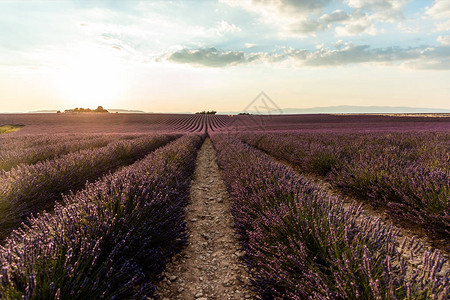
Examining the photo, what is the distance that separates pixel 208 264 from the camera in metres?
2.56

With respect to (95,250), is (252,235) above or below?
below

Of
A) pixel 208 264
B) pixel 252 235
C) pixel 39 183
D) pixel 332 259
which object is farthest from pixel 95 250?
pixel 39 183

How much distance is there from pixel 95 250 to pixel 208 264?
1366mm

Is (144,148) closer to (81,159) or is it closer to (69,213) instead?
(81,159)

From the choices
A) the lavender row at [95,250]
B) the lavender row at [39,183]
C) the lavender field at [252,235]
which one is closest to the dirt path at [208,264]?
the lavender field at [252,235]

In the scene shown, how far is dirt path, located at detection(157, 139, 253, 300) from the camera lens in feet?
6.89

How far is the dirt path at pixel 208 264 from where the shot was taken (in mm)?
2100

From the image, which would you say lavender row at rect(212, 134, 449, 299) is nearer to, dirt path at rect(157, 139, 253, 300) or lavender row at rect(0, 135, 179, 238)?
dirt path at rect(157, 139, 253, 300)

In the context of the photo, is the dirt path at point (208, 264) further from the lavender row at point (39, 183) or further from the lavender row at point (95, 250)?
the lavender row at point (39, 183)

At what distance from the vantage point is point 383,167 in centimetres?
447

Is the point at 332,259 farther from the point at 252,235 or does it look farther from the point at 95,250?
the point at 95,250

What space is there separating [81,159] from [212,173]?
371 cm

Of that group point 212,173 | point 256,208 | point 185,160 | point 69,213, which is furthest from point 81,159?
point 256,208

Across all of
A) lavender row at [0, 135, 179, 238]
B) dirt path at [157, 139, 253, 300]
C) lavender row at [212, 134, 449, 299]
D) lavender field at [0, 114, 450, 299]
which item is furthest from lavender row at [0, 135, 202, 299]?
lavender row at [0, 135, 179, 238]
